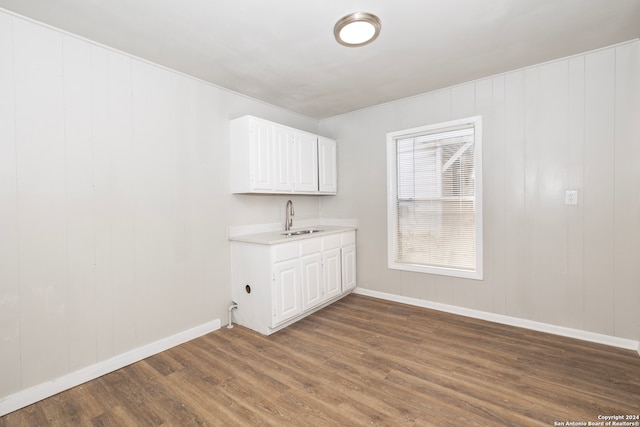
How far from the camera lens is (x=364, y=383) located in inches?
82.9

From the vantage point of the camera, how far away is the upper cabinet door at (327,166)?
397 centimetres

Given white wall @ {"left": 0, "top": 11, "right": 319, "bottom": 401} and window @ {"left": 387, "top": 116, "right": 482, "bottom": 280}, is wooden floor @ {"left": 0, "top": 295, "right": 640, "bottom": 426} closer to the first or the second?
white wall @ {"left": 0, "top": 11, "right": 319, "bottom": 401}

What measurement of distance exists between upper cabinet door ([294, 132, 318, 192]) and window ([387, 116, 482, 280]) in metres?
0.96

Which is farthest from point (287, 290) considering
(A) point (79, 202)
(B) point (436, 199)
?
(B) point (436, 199)

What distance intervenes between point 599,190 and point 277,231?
10.6 feet

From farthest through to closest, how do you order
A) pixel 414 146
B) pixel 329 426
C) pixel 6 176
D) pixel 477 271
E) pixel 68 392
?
pixel 414 146, pixel 477 271, pixel 68 392, pixel 6 176, pixel 329 426

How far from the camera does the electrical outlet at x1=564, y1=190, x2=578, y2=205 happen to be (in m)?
2.68

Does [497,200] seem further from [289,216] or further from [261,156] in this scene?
[261,156]

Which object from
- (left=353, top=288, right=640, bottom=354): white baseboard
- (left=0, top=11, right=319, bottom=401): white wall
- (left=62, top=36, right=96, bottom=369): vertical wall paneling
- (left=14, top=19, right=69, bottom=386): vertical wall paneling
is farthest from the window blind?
(left=14, top=19, right=69, bottom=386): vertical wall paneling

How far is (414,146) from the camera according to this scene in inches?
143

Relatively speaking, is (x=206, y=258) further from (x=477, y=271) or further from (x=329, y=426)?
(x=477, y=271)

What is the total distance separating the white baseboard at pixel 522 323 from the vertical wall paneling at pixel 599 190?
0.25 ft

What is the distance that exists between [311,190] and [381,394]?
2.45 m

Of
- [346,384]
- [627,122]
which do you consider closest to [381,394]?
[346,384]
